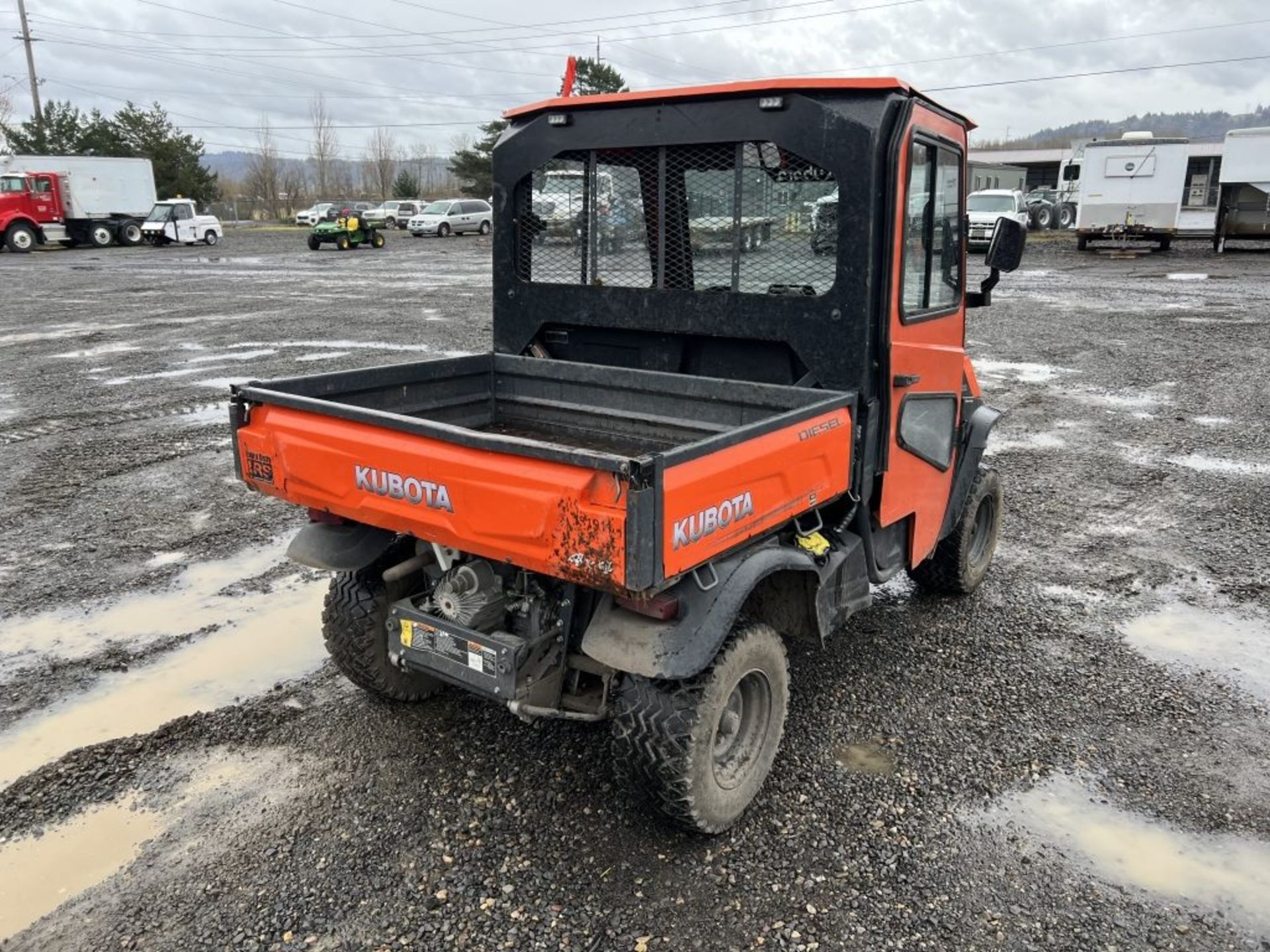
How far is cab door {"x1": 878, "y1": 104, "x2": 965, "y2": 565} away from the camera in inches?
142

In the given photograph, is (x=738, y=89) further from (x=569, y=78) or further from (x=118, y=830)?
(x=118, y=830)

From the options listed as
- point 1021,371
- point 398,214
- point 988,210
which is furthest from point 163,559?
point 398,214

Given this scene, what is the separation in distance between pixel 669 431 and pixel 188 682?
233 centimetres

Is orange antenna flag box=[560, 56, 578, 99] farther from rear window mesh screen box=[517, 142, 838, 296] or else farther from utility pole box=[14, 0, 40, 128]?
utility pole box=[14, 0, 40, 128]

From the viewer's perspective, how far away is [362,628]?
3709mm

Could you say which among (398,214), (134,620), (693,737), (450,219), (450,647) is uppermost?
(398,214)

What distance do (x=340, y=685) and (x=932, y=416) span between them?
2.79 m

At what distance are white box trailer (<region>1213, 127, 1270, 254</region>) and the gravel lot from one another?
78.2 feet

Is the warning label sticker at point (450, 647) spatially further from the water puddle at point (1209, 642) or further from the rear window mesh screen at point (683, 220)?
the water puddle at point (1209, 642)

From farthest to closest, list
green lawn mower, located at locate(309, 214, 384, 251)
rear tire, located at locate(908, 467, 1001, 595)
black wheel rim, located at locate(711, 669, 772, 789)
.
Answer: green lawn mower, located at locate(309, 214, 384, 251), rear tire, located at locate(908, 467, 1001, 595), black wheel rim, located at locate(711, 669, 772, 789)

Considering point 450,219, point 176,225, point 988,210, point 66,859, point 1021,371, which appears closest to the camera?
point 66,859

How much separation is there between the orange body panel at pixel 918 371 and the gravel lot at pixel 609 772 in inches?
26.0

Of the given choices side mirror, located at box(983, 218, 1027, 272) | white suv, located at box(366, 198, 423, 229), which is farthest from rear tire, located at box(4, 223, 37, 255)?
side mirror, located at box(983, 218, 1027, 272)

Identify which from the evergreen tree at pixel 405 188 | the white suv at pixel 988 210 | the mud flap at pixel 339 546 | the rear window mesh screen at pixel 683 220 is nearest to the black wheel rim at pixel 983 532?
the rear window mesh screen at pixel 683 220
